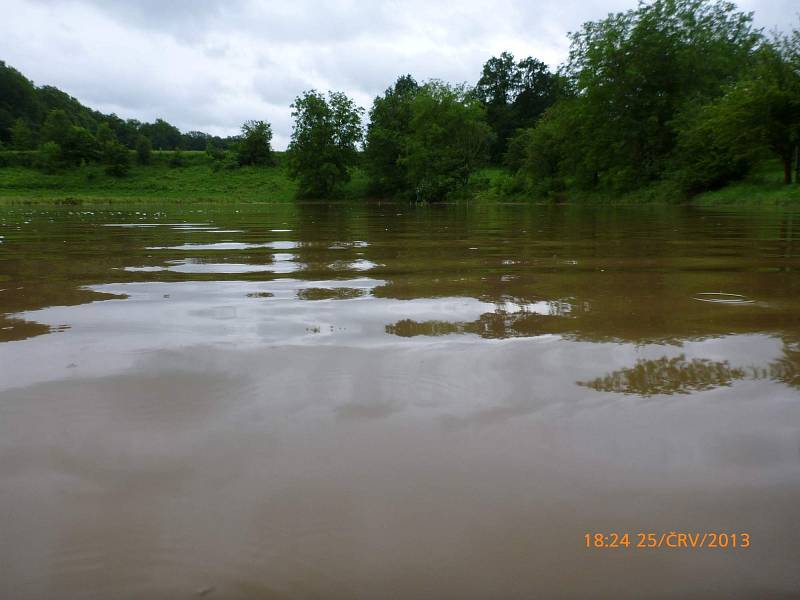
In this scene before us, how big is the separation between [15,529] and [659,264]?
12.8ft

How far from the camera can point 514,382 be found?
1.54 m

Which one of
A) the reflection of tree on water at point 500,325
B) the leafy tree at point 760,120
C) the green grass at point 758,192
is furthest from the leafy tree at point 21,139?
the reflection of tree on water at point 500,325

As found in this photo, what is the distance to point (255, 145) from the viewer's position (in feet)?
189

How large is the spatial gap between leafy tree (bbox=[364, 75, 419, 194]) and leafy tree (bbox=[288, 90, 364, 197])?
5.39ft

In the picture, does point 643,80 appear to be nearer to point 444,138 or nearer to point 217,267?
point 444,138

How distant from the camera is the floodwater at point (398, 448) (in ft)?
2.65

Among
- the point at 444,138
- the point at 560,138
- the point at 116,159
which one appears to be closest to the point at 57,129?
the point at 116,159

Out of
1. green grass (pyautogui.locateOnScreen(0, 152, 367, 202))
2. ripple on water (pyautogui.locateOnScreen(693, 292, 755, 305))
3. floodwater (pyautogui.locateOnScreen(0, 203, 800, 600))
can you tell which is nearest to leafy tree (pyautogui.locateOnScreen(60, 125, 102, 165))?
green grass (pyautogui.locateOnScreen(0, 152, 367, 202))

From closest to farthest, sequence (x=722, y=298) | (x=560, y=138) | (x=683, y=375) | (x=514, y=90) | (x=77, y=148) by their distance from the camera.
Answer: (x=683, y=375), (x=722, y=298), (x=560, y=138), (x=77, y=148), (x=514, y=90)

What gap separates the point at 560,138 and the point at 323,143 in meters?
21.9

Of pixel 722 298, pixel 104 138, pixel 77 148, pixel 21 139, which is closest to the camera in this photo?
pixel 722 298

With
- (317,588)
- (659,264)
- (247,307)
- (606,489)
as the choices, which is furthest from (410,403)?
(659,264)

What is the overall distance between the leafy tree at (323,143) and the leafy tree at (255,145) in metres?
9.47
